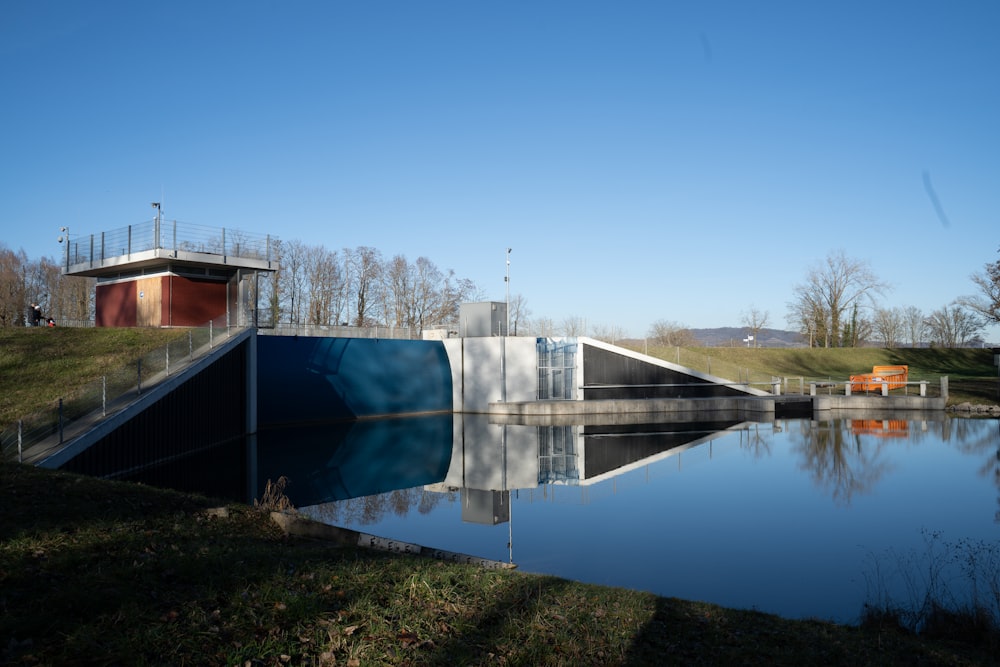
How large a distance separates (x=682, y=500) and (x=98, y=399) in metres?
11.9

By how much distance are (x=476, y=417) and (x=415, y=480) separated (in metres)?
15.3

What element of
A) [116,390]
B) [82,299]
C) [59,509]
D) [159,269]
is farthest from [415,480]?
[82,299]

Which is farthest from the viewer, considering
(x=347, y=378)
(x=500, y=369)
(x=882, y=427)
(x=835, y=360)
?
(x=835, y=360)

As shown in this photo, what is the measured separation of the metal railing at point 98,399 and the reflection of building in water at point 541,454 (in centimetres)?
683

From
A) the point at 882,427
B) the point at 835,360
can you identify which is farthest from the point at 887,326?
the point at 882,427

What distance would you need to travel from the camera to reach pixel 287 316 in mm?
55469

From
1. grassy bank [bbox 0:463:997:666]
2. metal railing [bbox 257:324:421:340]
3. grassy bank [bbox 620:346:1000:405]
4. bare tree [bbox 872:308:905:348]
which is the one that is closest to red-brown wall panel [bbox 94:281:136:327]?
metal railing [bbox 257:324:421:340]

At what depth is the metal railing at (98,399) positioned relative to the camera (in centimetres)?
1264

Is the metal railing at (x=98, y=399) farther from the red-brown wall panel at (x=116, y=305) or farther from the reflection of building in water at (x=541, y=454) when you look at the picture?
the red-brown wall panel at (x=116, y=305)

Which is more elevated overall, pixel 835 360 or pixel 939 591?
pixel 835 360

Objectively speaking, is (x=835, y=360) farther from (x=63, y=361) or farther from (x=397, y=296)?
(x=63, y=361)

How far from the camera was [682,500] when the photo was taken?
586 inches

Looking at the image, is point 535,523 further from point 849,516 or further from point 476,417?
point 476,417

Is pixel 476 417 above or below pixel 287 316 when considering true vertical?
below
